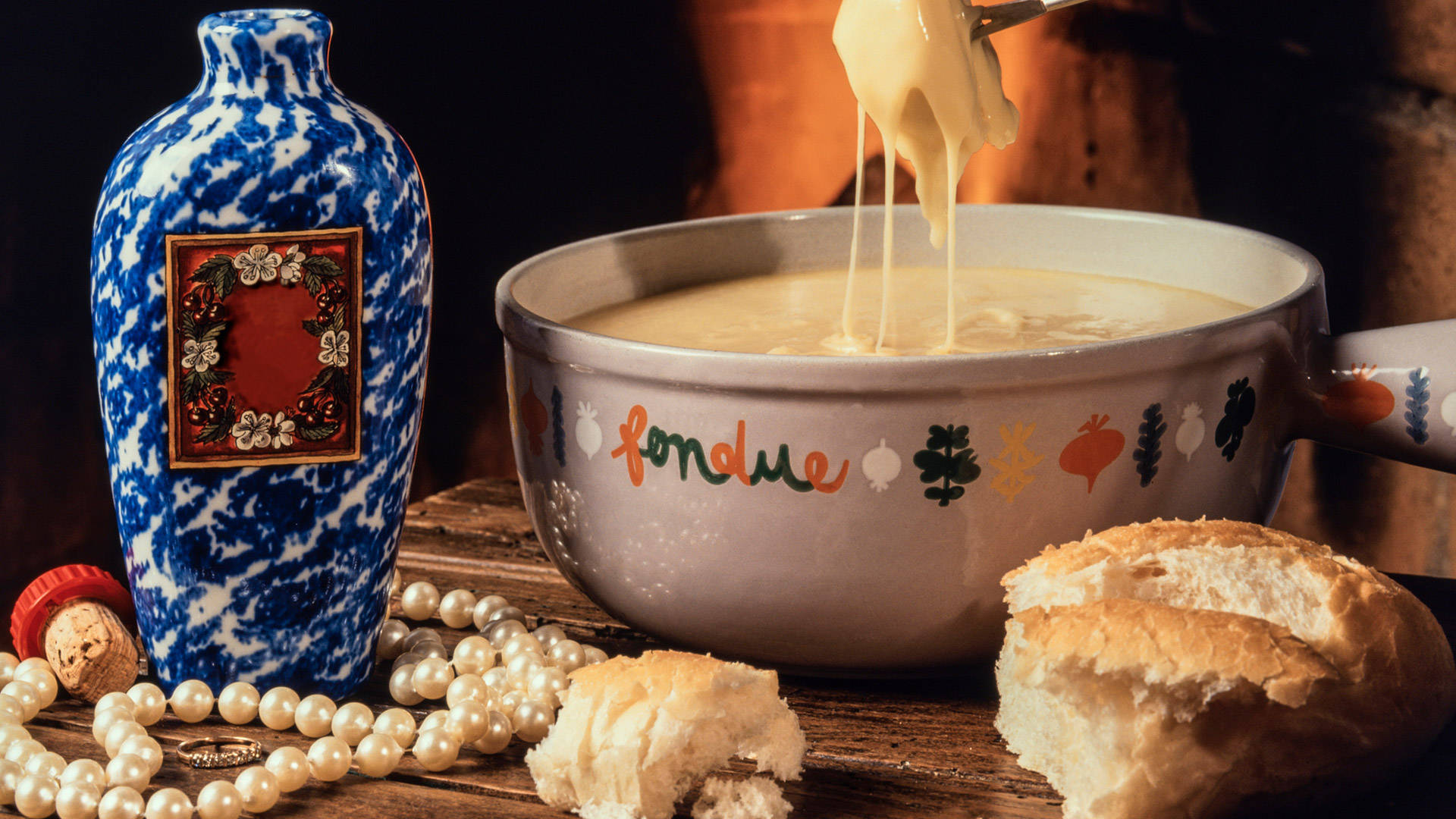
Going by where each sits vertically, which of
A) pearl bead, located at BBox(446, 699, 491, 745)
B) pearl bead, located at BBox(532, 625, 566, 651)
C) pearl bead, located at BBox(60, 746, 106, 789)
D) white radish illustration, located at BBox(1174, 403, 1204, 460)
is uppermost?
white radish illustration, located at BBox(1174, 403, 1204, 460)

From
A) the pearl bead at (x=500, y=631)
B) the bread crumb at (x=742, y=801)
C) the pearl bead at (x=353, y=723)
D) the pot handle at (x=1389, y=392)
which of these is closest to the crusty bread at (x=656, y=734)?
the bread crumb at (x=742, y=801)

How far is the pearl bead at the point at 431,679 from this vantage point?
92 centimetres

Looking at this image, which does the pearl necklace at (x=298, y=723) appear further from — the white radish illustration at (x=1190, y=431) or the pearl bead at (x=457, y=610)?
the white radish illustration at (x=1190, y=431)

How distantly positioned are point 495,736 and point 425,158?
100 cm

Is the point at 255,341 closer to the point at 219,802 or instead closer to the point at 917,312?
the point at 219,802

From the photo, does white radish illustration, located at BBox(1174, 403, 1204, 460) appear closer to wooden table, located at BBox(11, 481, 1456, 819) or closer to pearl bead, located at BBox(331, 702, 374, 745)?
wooden table, located at BBox(11, 481, 1456, 819)

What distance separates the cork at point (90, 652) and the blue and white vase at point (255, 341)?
24mm

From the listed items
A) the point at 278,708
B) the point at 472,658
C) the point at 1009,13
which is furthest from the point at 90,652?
the point at 1009,13

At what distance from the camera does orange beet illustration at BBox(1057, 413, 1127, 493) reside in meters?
0.84

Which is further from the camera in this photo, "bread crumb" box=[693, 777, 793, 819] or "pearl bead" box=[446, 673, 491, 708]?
"pearl bead" box=[446, 673, 491, 708]

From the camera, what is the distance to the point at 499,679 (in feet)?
3.06

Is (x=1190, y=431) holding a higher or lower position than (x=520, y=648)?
higher

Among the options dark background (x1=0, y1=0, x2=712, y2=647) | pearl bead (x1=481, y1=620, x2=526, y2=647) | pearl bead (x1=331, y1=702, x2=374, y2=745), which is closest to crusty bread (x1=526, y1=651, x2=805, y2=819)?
pearl bead (x1=331, y1=702, x2=374, y2=745)

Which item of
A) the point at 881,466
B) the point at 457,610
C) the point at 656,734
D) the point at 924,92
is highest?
the point at 924,92
